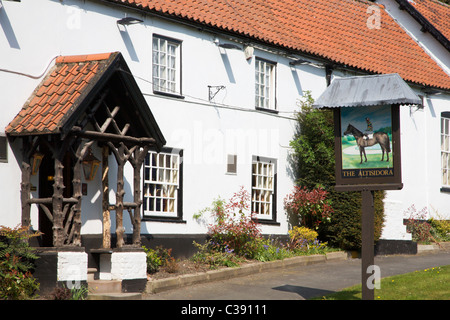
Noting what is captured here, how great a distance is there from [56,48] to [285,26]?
8.76 m

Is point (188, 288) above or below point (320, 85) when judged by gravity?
below

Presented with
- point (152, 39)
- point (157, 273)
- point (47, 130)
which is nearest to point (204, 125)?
point (152, 39)

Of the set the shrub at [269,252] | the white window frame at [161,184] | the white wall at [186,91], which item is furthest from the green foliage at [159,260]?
the shrub at [269,252]

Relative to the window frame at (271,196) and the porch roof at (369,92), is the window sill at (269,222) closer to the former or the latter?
the window frame at (271,196)

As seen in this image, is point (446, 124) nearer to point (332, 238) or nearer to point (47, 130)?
point (332, 238)

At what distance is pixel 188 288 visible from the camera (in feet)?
48.6

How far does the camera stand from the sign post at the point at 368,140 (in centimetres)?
1112

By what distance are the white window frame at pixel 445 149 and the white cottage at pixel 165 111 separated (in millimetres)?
99

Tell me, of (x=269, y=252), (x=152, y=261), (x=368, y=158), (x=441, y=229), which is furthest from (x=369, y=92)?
(x=441, y=229)

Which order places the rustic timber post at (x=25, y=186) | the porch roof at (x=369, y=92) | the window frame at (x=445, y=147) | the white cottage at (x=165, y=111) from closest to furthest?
the porch roof at (x=369, y=92) < the rustic timber post at (x=25, y=186) < the white cottage at (x=165, y=111) < the window frame at (x=445, y=147)

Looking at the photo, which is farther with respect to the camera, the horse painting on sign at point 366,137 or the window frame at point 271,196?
the window frame at point 271,196

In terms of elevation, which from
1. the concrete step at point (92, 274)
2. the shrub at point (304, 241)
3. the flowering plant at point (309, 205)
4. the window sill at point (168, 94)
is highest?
the window sill at point (168, 94)

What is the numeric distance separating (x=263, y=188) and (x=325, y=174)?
183 cm

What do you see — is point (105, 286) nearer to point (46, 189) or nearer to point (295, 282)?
point (46, 189)
